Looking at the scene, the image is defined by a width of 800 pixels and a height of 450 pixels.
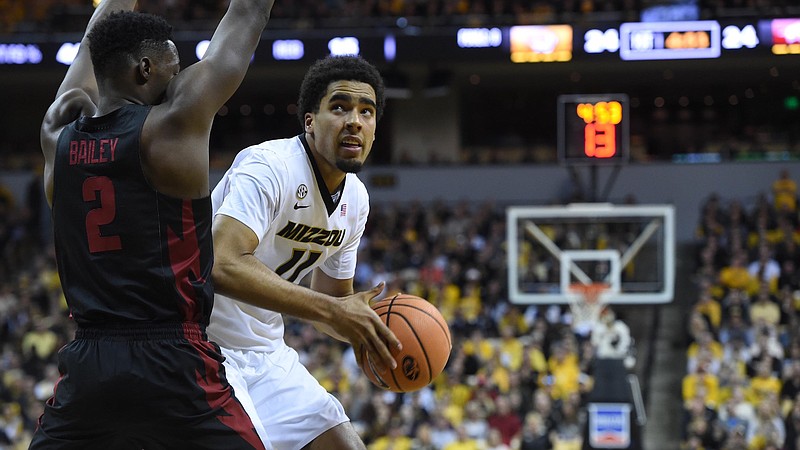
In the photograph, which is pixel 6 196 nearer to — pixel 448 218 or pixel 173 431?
pixel 448 218

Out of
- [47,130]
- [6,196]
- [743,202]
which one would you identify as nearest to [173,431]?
[47,130]

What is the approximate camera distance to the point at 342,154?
4.27 meters

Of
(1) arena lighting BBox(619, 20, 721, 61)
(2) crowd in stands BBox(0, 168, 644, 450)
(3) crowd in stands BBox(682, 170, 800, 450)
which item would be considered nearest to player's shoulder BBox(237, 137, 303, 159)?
(2) crowd in stands BBox(0, 168, 644, 450)

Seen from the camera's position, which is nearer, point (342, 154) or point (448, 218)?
point (342, 154)

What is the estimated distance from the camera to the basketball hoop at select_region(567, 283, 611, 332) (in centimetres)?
1262

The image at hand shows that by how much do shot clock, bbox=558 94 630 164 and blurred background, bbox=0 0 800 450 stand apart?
22 millimetres

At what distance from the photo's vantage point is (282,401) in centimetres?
437

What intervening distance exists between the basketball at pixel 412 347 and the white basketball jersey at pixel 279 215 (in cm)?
44

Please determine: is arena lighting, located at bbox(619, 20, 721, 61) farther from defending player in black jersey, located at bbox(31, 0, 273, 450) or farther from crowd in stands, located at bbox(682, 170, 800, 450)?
defending player in black jersey, located at bbox(31, 0, 273, 450)

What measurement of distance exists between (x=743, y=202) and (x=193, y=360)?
1608cm

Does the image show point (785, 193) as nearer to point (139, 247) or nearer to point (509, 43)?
point (509, 43)

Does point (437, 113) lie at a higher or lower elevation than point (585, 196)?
higher

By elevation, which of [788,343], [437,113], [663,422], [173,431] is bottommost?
[663,422]

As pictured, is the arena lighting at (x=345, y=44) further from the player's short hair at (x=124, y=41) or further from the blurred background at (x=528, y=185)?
the player's short hair at (x=124, y=41)
